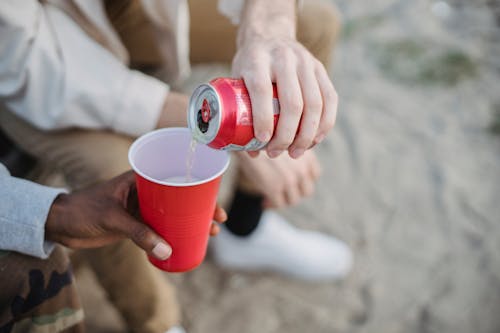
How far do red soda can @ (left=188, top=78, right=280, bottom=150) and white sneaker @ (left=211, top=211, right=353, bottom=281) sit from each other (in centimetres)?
106

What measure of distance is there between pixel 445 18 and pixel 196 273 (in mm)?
2400

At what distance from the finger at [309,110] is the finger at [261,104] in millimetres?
66

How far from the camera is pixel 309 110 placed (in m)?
0.88

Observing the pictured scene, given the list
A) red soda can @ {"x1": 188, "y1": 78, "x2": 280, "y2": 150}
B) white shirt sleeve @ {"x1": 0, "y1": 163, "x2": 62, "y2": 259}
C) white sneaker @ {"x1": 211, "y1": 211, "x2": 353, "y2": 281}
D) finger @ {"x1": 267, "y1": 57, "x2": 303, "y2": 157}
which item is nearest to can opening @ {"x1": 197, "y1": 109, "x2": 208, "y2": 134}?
red soda can @ {"x1": 188, "y1": 78, "x2": 280, "y2": 150}

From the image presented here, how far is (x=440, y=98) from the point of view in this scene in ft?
8.93

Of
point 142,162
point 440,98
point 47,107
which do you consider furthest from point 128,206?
point 440,98

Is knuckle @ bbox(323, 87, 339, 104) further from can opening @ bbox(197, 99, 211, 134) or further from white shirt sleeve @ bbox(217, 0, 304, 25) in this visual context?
white shirt sleeve @ bbox(217, 0, 304, 25)

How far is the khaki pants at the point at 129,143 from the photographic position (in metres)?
1.28

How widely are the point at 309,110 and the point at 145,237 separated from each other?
1.19 ft

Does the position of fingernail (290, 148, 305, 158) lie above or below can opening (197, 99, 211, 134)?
below

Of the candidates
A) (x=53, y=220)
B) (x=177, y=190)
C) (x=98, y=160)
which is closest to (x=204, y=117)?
(x=177, y=190)

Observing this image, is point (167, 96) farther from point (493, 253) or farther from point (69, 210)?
point (493, 253)

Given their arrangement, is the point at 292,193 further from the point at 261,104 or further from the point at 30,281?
the point at 30,281

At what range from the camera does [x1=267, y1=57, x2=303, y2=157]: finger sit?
858mm
